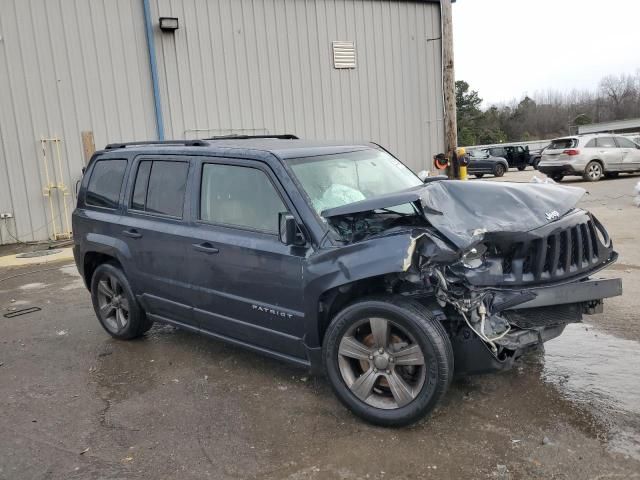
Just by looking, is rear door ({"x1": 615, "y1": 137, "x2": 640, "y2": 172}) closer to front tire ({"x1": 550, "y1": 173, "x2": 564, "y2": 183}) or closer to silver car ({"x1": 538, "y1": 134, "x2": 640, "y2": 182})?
silver car ({"x1": 538, "y1": 134, "x2": 640, "y2": 182})

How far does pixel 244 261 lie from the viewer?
379 cm

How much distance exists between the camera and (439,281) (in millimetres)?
3148

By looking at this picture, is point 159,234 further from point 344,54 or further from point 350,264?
point 344,54

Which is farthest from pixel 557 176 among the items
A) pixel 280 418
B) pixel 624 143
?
pixel 280 418

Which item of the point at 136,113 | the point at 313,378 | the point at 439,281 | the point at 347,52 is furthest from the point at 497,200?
the point at 347,52

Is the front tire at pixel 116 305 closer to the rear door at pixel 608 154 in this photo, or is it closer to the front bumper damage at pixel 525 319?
the front bumper damage at pixel 525 319

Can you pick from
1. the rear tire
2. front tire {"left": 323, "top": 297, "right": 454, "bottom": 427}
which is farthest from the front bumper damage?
the rear tire

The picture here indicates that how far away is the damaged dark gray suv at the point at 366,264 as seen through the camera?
10.4 feet

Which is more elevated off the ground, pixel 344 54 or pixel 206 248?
pixel 344 54

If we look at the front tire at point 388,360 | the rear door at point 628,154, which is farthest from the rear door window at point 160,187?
the rear door at point 628,154

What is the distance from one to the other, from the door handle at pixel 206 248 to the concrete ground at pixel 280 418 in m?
1.00

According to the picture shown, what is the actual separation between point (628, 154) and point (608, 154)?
0.90m

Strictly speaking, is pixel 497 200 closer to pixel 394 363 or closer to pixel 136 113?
pixel 394 363

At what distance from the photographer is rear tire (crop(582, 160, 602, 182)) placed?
61.8 ft
